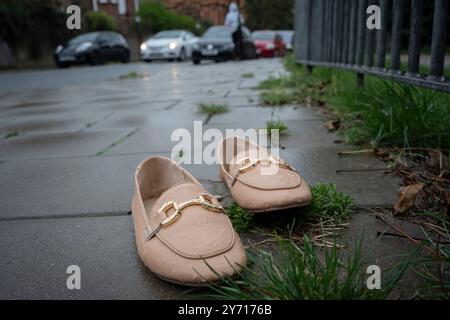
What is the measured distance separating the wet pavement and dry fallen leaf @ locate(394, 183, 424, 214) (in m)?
0.11

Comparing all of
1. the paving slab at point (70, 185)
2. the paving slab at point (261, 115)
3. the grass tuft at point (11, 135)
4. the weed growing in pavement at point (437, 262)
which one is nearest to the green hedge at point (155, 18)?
the paving slab at point (261, 115)

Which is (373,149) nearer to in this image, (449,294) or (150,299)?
(449,294)

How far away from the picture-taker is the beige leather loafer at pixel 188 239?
1.07m

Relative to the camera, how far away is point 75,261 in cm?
124

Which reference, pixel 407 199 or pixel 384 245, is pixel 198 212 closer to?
pixel 384 245

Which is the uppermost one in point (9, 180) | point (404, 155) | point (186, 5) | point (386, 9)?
point (186, 5)

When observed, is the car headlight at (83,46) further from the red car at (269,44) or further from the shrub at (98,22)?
the red car at (269,44)

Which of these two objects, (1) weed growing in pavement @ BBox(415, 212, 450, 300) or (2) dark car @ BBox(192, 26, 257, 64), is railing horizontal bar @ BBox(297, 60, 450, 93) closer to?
(1) weed growing in pavement @ BBox(415, 212, 450, 300)

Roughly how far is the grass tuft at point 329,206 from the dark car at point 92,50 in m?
15.6

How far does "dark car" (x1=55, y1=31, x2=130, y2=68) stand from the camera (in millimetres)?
15758

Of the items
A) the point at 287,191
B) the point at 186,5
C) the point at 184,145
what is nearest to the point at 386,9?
the point at 184,145

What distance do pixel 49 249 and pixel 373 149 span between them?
1.50 metres
